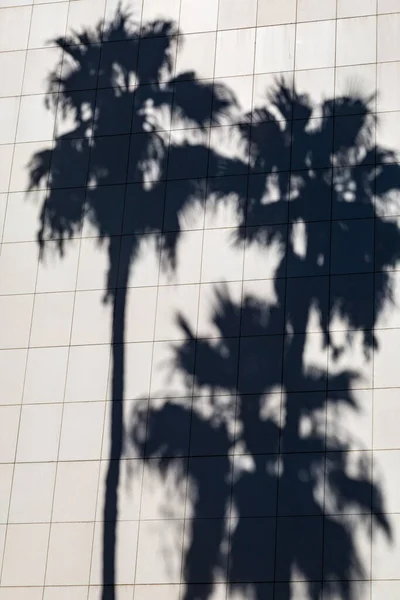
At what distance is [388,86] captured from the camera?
16.4m

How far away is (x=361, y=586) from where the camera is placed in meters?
13.9

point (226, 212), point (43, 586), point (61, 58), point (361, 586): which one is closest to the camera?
point (361, 586)

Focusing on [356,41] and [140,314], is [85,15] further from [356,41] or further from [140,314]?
[140,314]

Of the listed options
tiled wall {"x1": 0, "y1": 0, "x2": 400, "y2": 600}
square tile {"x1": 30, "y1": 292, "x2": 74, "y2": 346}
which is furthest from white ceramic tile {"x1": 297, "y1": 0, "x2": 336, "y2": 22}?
square tile {"x1": 30, "y1": 292, "x2": 74, "y2": 346}

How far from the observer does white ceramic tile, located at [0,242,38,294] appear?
54.5ft

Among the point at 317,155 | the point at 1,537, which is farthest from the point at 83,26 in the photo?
the point at 1,537

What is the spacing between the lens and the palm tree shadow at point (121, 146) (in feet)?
54.0

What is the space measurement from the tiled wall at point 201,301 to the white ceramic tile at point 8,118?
0.16 ft

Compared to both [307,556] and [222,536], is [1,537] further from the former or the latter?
[307,556]

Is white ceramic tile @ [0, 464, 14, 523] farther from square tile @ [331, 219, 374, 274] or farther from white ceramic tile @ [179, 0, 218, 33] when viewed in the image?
white ceramic tile @ [179, 0, 218, 33]

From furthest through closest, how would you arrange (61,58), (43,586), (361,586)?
1. (61,58)
2. (43,586)
3. (361,586)

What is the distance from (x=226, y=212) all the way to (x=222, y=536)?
4259 millimetres

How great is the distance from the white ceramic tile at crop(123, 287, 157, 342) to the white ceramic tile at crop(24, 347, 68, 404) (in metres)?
0.91

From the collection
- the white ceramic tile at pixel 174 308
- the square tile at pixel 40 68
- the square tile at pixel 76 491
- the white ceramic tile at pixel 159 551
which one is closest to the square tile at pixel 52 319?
the white ceramic tile at pixel 174 308
